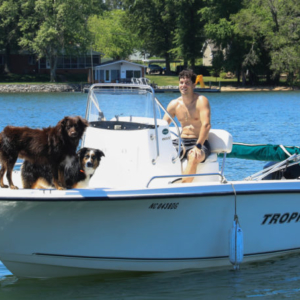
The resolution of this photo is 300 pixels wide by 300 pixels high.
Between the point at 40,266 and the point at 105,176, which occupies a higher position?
the point at 105,176

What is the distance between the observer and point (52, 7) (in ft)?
196

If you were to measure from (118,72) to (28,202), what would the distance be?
61.2 m

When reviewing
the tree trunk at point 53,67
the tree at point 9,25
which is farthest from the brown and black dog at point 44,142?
the tree at point 9,25

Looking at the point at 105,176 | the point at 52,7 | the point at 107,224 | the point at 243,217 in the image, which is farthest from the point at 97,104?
the point at 52,7

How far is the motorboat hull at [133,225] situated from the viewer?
5.75 m

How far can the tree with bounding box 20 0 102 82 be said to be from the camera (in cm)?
5866

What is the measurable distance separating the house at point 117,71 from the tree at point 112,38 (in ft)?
20.4

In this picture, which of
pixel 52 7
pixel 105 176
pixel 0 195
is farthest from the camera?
pixel 52 7

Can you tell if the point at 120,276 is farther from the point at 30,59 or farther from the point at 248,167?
the point at 30,59

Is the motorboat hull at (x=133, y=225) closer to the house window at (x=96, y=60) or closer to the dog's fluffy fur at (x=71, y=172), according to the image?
the dog's fluffy fur at (x=71, y=172)

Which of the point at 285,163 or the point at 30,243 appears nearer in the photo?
the point at 30,243

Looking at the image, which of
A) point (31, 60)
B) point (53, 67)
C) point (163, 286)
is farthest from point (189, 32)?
point (163, 286)

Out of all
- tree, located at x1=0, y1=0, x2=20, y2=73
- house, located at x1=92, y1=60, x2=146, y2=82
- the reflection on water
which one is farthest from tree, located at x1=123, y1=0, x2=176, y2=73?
the reflection on water

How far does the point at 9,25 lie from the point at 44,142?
5985 centimetres
